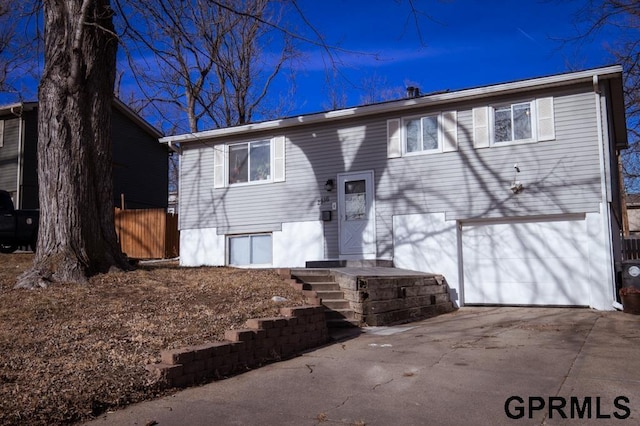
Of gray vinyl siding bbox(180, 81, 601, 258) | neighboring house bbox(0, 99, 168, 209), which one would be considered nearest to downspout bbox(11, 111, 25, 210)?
neighboring house bbox(0, 99, 168, 209)

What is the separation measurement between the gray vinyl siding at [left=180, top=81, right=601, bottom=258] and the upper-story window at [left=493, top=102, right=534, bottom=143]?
8.6 inches

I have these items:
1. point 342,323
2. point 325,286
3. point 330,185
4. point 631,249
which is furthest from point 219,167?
point 631,249

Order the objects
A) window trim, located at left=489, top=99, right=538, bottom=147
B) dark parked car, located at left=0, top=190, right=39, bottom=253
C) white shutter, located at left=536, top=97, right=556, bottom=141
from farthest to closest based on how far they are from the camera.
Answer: dark parked car, located at left=0, top=190, right=39, bottom=253 < window trim, located at left=489, top=99, right=538, bottom=147 < white shutter, located at left=536, top=97, right=556, bottom=141

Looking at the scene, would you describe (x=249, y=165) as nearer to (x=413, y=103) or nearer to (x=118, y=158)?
(x=413, y=103)

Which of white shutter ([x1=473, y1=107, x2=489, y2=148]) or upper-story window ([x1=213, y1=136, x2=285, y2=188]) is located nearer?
white shutter ([x1=473, y1=107, x2=489, y2=148])

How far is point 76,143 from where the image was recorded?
9.08m

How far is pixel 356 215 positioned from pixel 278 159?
110 inches

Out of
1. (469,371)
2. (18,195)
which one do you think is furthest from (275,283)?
(18,195)

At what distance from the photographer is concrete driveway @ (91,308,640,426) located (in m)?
4.24

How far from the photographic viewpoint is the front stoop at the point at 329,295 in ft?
29.8

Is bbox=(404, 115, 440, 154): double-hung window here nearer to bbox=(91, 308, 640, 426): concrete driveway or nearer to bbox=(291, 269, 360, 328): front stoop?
bbox=(291, 269, 360, 328): front stoop

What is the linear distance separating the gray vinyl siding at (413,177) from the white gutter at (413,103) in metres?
0.26

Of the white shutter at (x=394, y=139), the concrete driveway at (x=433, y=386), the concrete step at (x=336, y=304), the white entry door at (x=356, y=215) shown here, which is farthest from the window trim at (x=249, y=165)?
the concrete driveway at (x=433, y=386)

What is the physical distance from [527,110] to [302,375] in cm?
922
